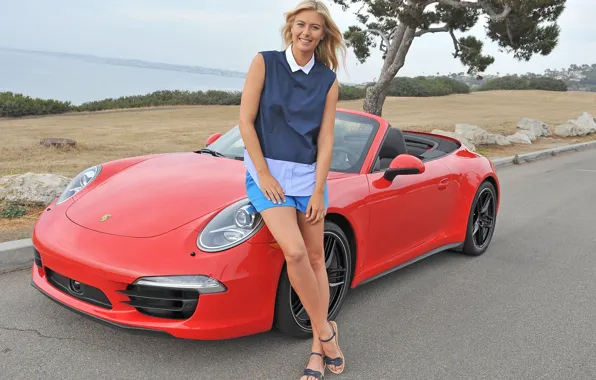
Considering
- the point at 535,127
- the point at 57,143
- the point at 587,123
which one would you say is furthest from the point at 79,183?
the point at 587,123

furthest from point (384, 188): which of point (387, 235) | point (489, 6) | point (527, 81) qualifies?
point (527, 81)

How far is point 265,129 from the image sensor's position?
290 cm

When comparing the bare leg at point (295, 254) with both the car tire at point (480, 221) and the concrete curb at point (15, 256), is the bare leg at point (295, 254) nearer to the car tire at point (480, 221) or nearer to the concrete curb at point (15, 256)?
the concrete curb at point (15, 256)

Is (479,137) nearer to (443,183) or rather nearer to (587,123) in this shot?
(587,123)

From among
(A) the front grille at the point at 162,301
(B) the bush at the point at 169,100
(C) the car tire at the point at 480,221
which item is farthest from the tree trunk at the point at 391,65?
(B) the bush at the point at 169,100

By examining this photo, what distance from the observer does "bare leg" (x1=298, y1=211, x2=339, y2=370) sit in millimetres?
3043

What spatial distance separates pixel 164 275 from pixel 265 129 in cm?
87

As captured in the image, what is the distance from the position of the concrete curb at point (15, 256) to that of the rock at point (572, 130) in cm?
1814

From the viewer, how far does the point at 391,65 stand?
1510 centimetres

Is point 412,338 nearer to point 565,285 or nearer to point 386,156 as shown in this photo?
point 386,156

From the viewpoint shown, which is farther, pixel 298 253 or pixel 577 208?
pixel 577 208

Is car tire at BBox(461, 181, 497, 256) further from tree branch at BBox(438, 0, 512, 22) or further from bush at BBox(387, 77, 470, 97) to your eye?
bush at BBox(387, 77, 470, 97)

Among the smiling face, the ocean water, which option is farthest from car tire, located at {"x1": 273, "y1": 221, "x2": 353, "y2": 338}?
the ocean water

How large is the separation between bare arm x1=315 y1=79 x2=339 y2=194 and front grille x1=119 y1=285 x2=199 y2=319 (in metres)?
0.83
